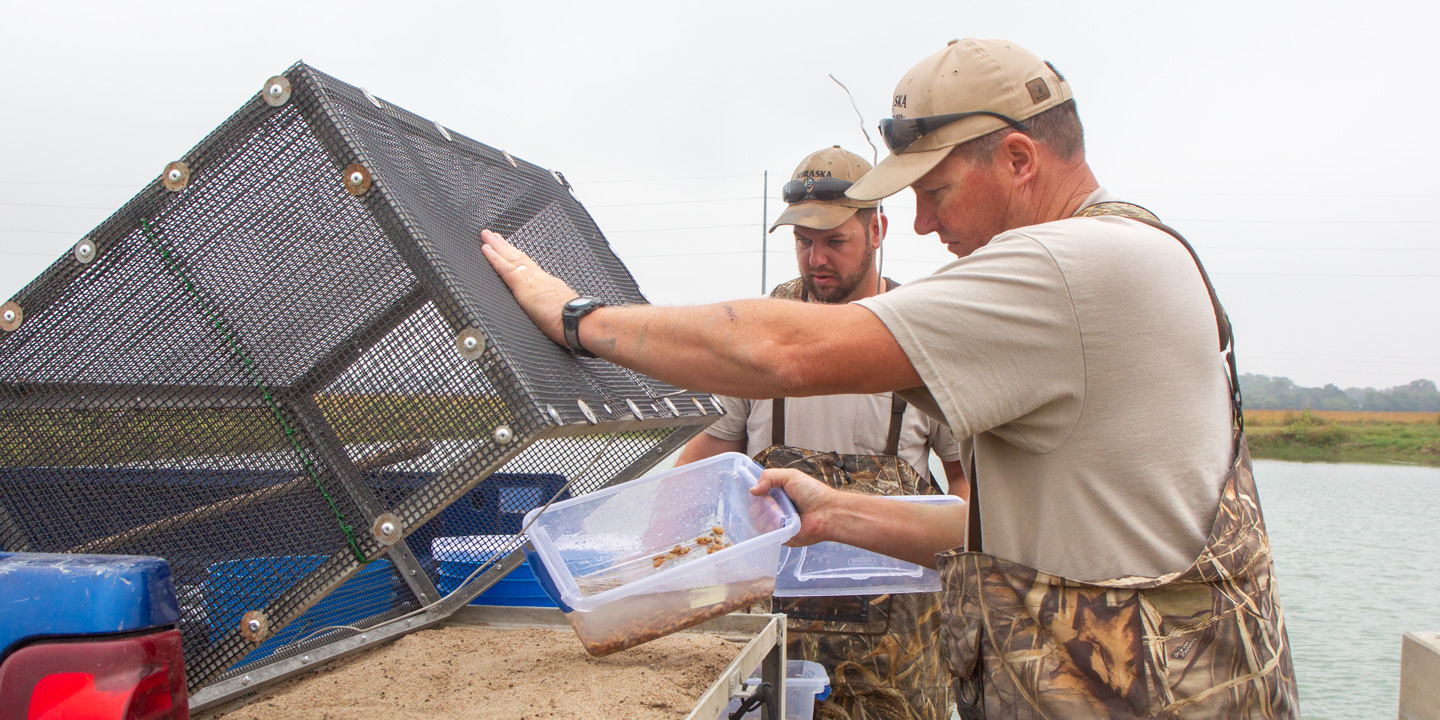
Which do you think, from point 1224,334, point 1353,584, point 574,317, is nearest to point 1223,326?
point 1224,334

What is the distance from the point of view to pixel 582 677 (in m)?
1.66

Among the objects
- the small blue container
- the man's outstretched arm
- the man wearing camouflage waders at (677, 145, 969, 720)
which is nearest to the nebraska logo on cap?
the man's outstretched arm

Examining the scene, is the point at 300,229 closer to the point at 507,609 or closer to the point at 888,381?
the point at 888,381

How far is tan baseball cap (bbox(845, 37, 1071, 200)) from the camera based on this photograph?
5.27 feet

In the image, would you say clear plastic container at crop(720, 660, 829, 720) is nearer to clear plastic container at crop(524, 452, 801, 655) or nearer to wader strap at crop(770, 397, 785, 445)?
clear plastic container at crop(524, 452, 801, 655)

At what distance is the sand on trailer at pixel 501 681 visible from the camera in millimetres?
1485

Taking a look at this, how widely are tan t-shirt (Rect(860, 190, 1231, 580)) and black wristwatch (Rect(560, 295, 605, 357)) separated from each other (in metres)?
0.47

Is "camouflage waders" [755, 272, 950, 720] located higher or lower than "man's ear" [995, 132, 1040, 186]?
lower

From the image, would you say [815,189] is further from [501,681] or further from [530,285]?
[501,681]

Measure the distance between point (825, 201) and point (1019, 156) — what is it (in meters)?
1.32

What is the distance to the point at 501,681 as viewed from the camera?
65.8 inches

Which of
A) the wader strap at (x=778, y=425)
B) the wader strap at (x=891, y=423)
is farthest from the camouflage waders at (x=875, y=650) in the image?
the wader strap at (x=778, y=425)

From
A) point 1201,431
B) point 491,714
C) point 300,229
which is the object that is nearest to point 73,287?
point 300,229

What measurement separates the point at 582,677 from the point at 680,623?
219mm
